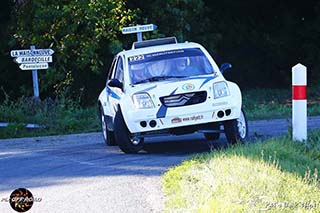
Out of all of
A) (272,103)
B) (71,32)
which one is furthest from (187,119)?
(71,32)

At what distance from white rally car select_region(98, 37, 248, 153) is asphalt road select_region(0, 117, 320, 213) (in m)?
0.41

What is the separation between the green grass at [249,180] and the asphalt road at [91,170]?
34 cm

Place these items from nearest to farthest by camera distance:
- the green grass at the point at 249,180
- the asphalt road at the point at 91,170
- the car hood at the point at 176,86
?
the green grass at the point at 249,180 → the asphalt road at the point at 91,170 → the car hood at the point at 176,86

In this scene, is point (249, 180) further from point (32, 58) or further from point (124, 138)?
point (32, 58)

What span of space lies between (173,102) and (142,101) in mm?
471

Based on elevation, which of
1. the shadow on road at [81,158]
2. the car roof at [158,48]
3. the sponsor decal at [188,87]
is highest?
the car roof at [158,48]

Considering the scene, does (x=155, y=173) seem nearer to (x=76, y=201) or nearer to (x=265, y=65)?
(x=76, y=201)

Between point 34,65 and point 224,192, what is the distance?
13.1 meters

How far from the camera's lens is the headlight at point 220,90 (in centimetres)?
1202

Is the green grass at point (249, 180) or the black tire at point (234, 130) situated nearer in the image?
the green grass at point (249, 180)

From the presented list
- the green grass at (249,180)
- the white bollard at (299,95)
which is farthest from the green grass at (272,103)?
the green grass at (249,180)

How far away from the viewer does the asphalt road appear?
8.25 metres

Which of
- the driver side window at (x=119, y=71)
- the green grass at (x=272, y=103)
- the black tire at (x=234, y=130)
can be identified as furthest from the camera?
the green grass at (x=272, y=103)

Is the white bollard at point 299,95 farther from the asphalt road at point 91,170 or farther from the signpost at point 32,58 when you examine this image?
the signpost at point 32,58
